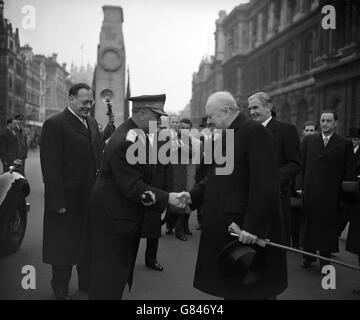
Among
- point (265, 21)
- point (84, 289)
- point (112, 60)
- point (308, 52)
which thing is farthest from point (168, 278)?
point (265, 21)

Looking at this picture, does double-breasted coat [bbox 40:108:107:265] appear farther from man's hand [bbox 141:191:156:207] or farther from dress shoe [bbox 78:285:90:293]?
man's hand [bbox 141:191:156:207]

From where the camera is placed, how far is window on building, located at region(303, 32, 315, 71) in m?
29.0

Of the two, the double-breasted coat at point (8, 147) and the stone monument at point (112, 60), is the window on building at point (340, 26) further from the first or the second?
the double-breasted coat at point (8, 147)

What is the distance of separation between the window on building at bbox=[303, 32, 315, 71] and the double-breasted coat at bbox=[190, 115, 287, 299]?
2788 centimetres

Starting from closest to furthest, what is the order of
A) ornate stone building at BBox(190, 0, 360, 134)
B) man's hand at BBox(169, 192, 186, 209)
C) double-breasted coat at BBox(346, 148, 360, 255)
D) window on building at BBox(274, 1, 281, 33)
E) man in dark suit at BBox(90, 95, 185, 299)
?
1. man in dark suit at BBox(90, 95, 185, 299)
2. man's hand at BBox(169, 192, 186, 209)
3. double-breasted coat at BBox(346, 148, 360, 255)
4. ornate stone building at BBox(190, 0, 360, 134)
5. window on building at BBox(274, 1, 281, 33)

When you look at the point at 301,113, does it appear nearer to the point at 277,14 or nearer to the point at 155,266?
the point at 277,14

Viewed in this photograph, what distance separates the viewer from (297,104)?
102ft

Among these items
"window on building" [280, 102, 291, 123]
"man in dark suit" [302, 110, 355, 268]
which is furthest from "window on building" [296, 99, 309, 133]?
"man in dark suit" [302, 110, 355, 268]

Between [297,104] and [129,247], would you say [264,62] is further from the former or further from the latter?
[129,247]

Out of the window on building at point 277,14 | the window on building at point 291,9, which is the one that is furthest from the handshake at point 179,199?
the window on building at point 277,14

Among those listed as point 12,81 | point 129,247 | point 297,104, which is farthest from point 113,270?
point 12,81

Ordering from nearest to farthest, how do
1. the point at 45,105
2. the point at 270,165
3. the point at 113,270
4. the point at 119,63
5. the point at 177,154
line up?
the point at 270,165 → the point at 113,270 → the point at 177,154 → the point at 119,63 → the point at 45,105
